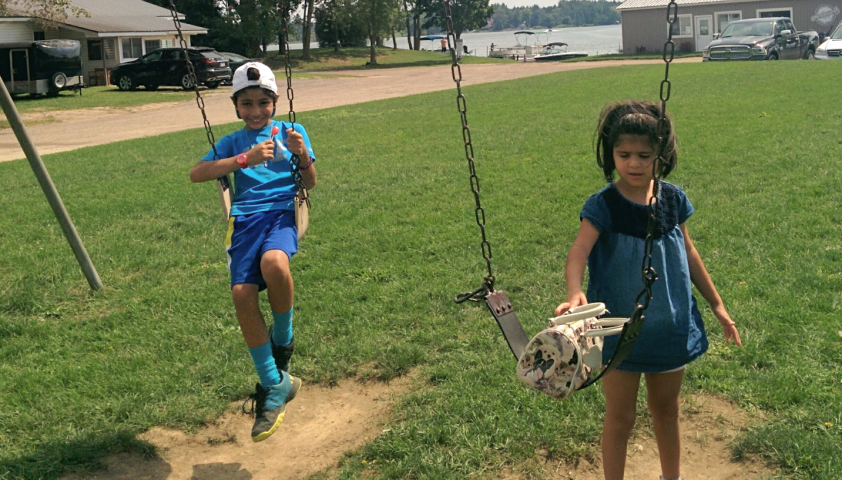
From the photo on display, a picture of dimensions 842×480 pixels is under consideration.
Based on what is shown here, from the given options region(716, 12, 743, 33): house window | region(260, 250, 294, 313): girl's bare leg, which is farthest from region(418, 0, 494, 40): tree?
region(260, 250, 294, 313): girl's bare leg

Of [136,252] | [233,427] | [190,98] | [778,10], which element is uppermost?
[778,10]

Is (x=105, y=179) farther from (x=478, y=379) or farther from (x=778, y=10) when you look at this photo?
(x=778, y=10)

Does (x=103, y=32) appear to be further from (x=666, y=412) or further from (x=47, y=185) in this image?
A: (x=666, y=412)

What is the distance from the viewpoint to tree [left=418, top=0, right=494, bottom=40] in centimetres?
7031

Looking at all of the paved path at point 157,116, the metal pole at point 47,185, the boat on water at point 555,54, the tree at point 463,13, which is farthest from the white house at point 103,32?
the tree at point 463,13

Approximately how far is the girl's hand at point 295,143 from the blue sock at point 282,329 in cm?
75

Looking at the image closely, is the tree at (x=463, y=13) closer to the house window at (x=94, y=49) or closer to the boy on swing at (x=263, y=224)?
the house window at (x=94, y=49)

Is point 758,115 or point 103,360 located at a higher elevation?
point 758,115

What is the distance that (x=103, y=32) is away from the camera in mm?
34375

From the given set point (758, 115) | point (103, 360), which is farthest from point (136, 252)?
point (758, 115)

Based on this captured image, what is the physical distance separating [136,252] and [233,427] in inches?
141

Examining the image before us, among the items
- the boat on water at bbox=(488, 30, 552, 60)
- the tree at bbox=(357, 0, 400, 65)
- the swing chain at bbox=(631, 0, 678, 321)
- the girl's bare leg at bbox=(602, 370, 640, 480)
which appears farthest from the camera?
the boat on water at bbox=(488, 30, 552, 60)

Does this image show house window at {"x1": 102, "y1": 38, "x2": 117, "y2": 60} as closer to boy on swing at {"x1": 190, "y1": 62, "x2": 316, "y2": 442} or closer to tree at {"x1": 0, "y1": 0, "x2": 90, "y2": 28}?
tree at {"x1": 0, "y1": 0, "x2": 90, "y2": 28}

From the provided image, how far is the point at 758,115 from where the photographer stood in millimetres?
13195
